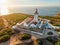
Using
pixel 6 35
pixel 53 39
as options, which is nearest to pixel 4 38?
pixel 6 35

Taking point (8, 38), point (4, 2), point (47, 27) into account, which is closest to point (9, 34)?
point (8, 38)

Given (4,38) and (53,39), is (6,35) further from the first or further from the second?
(53,39)

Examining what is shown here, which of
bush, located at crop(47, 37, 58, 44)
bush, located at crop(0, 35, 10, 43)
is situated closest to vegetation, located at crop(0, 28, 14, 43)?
bush, located at crop(0, 35, 10, 43)

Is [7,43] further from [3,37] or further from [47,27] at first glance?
[47,27]

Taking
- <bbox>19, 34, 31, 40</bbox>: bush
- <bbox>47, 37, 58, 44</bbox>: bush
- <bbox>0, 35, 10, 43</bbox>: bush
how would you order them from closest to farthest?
<bbox>47, 37, 58, 44</bbox>: bush, <bbox>19, 34, 31, 40</bbox>: bush, <bbox>0, 35, 10, 43</bbox>: bush

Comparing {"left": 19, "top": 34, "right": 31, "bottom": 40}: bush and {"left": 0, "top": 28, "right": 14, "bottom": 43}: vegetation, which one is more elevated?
{"left": 19, "top": 34, "right": 31, "bottom": 40}: bush

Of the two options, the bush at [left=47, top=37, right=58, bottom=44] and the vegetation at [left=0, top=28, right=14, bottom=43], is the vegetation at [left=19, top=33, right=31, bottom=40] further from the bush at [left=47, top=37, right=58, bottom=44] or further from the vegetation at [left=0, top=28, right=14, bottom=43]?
the bush at [left=47, top=37, right=58, bottom=44]

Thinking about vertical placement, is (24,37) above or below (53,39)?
above

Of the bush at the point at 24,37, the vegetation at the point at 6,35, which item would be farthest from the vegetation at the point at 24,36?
the vegetation at the point at 6,35

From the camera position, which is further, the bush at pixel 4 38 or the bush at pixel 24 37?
the bush at pixel 4 38

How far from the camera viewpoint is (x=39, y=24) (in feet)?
91.6

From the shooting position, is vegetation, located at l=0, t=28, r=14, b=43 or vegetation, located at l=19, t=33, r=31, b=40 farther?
vegetation, located at l=0, t=28, r=14, b=43

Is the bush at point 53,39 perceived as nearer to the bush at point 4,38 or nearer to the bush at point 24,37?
the bush at point 24,37

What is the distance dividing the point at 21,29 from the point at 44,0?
219 feet
